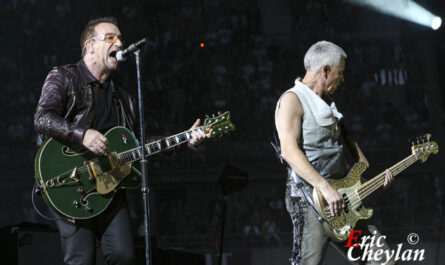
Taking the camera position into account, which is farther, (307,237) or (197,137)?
(197,137)

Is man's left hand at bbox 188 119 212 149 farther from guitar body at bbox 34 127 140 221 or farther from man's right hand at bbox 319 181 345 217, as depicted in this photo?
man's right hand at bbox 319 181 345 217

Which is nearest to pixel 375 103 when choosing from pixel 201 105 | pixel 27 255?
pixel 201 105

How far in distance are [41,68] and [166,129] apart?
2.63 m

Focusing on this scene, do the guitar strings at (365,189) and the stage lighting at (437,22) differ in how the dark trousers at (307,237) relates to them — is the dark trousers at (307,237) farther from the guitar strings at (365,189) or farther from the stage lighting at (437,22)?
the stage lighting at (437,22)

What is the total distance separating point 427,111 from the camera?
14195mm

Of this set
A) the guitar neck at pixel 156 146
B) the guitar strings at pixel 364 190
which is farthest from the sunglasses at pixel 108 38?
the guitar strings at pixel 364 190

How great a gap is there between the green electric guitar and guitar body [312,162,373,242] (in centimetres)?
96

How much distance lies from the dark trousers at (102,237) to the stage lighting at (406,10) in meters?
9.47

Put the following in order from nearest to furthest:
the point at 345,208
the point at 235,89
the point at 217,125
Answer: the point at 345,208 < the point at 217,125 < the point at 235,89

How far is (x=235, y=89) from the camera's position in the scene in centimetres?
1366

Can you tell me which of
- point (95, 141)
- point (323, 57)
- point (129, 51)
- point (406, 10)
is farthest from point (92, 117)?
point (406, 10)

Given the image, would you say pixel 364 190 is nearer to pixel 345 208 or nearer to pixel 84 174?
pixel 345 208

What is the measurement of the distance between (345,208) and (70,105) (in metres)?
1.56

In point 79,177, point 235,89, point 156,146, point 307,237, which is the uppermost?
point 235,89
